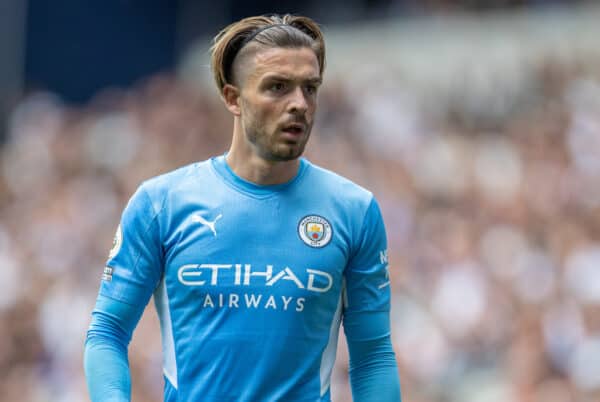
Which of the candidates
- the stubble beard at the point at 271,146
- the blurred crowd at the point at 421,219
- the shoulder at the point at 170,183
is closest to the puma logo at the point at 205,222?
the shoulder at the point at 170,183

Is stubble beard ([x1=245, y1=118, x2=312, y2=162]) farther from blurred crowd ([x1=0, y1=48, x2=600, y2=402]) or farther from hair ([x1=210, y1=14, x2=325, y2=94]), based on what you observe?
blurred crowd ([x1=0, y1=48, x2=600, y2=402])

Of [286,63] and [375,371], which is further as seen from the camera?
[375,371]

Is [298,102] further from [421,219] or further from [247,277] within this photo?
[421,219]

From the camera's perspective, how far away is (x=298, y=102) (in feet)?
12.9

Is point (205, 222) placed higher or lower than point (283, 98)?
lower

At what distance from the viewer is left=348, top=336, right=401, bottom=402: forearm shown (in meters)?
4.09

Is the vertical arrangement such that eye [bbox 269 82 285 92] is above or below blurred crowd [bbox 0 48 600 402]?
above

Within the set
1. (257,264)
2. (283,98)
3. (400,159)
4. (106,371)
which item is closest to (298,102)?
(283,98)

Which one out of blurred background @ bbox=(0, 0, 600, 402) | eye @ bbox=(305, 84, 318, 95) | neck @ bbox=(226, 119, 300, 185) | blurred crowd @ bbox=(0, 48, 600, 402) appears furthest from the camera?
blurred background @ bbox=(0, 0, 600, 402)

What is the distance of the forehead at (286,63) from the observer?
3961mm

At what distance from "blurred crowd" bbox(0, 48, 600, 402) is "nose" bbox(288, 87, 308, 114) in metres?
3.50

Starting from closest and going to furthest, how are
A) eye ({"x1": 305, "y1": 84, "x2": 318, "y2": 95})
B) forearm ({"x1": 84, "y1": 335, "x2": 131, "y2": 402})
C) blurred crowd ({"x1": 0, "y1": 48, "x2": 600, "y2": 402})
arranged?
forearm ({"x1": 84, "y1": 335, "x2": 131, "y2": 402}) < eye ({"x1": 305, "y1": 84, "x2": 318, "y2": 95}) < blurred crowd ({"x1": 0, "y1": 48, "x2": 600, "y2": 402})

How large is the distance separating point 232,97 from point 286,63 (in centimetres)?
27

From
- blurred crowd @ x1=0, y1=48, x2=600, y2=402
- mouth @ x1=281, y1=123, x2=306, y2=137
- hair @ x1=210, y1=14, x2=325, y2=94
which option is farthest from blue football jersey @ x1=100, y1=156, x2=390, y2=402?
blurred crowd @ x1=0, y1=48, x2=600, y2=402
